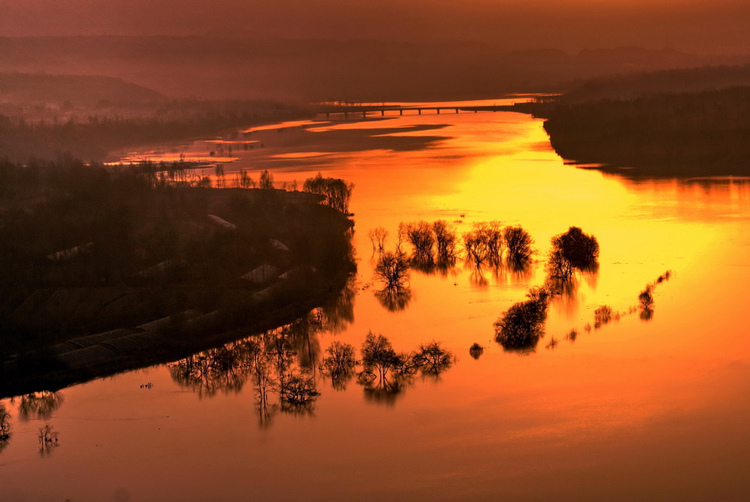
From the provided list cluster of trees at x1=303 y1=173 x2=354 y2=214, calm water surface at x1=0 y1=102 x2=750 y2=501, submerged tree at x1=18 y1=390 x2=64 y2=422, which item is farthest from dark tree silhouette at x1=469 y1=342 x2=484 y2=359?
cluster of trees at x1=303 y1=173 x2=354 y2=214

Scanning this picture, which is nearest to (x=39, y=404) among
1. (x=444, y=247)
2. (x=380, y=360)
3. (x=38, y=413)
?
(x=38, y=413)

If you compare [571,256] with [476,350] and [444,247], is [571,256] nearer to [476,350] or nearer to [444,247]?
[444,247]

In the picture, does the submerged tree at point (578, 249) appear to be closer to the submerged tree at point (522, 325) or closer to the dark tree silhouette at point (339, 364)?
the submerged tree at point (522, 325)

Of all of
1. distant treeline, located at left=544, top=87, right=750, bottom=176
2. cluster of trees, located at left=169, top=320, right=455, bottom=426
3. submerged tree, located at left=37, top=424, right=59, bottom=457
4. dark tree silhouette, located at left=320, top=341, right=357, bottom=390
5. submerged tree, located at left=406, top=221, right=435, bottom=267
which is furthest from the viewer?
distant treeline, located at left=544, top=87, right=750, bottom=176

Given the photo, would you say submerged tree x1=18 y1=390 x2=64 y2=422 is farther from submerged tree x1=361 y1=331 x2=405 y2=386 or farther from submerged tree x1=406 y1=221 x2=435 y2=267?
submerged tree x1=406 y1=221 x2=435 y2=267

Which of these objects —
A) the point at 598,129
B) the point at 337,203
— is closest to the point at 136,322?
the point at 337,203

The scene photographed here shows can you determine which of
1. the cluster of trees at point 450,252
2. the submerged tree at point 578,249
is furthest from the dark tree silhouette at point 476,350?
the submerged tree at point 578,249
